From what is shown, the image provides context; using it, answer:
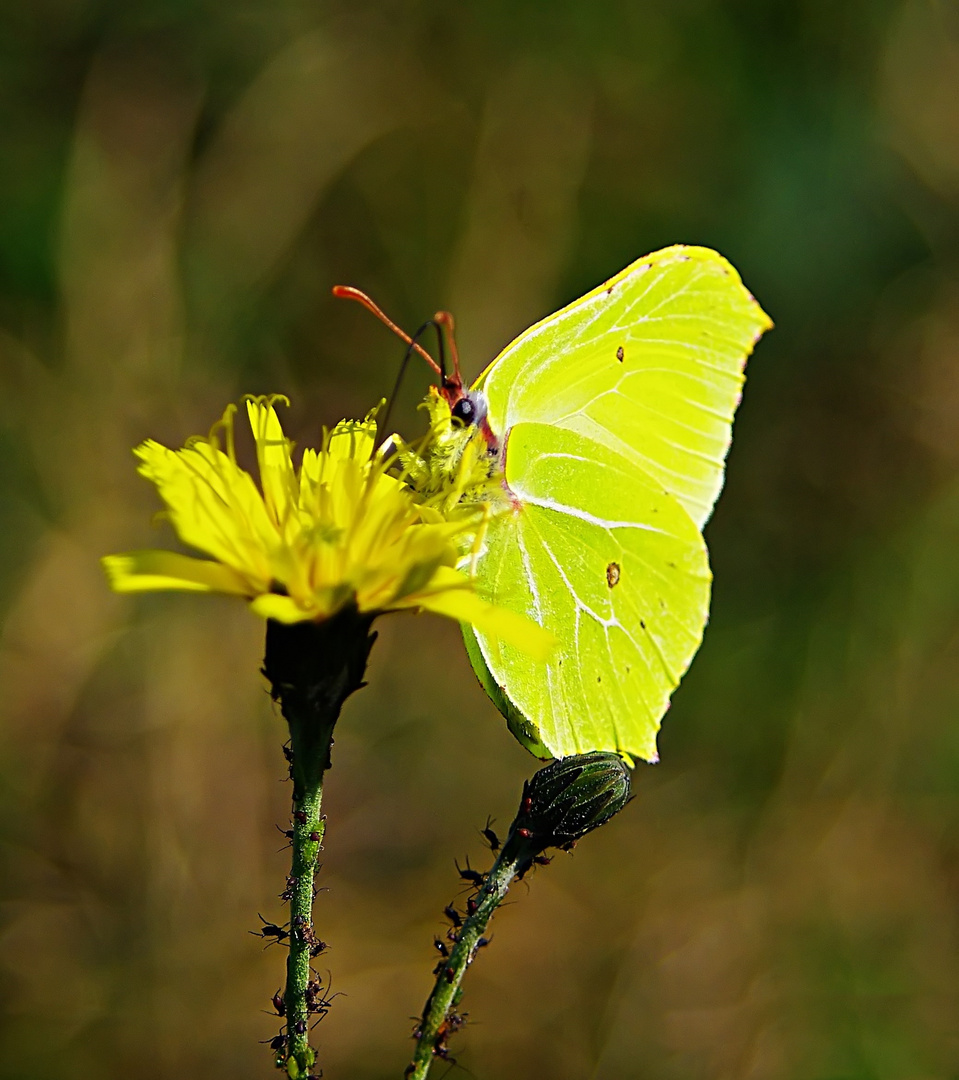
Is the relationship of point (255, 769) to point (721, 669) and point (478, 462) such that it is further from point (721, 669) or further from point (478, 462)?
point (478, 462)

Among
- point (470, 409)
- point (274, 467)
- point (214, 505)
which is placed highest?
point (470, 409)

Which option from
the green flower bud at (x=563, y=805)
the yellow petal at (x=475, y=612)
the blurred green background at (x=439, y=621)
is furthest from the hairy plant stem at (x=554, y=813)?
the blurred green background at (x=439, y=621)

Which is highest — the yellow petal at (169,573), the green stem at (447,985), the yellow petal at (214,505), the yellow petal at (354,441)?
the yellow petal at (354,441)

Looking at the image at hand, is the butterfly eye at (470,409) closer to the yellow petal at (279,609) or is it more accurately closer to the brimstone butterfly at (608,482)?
the brimstone butterfly at (608,482)

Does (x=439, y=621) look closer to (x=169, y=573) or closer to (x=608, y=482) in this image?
(x=608, y=482)

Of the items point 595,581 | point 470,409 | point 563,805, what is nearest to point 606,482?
point 595,581
